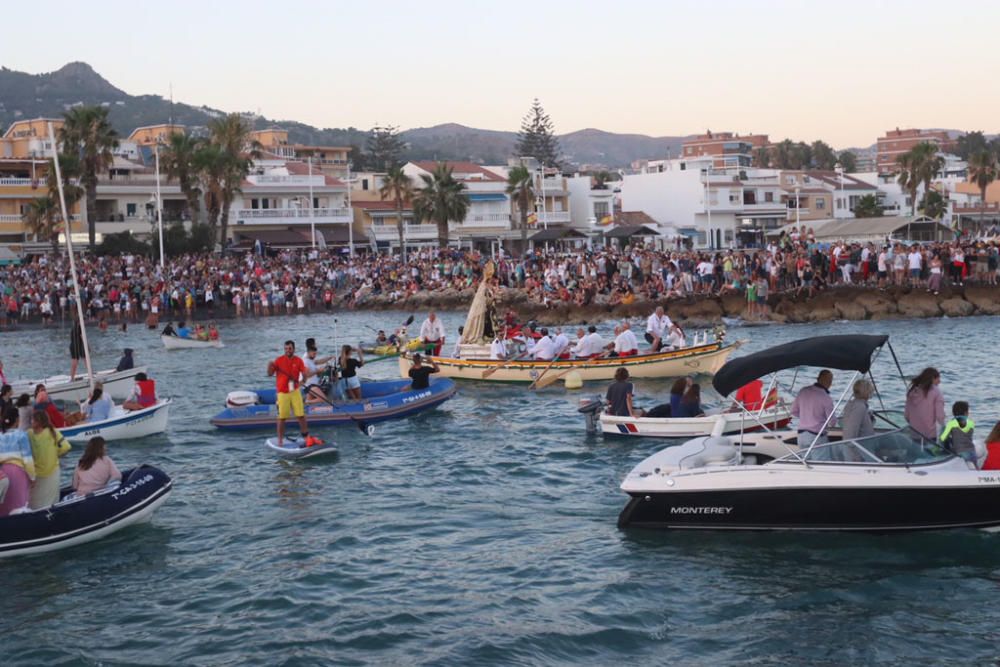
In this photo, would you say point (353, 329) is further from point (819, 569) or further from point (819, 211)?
point (819, 211)

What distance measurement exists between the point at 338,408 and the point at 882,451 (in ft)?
42.0

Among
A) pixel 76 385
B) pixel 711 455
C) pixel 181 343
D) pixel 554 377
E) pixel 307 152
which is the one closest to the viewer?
pixel 711 455

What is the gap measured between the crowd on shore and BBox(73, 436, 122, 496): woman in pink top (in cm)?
3095

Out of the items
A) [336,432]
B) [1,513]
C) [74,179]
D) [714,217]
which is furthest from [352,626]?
[714,217]

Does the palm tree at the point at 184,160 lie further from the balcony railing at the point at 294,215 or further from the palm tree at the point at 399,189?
the palm tree at the point at 399,189

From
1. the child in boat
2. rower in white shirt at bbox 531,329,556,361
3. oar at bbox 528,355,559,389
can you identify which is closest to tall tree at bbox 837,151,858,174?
rower in white shirt at bbox 531,329,556,361

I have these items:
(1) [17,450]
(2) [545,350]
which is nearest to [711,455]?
(1) [17,450]

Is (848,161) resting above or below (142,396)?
above

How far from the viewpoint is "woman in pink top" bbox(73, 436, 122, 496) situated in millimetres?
15888

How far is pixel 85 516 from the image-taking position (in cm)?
1561

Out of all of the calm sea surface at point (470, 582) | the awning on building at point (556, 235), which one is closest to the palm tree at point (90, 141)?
the awning on building at point (556, 235)

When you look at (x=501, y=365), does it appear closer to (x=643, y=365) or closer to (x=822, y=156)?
(x=643, y=365)

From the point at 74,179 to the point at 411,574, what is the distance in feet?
199

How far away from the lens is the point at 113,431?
77.1ft
